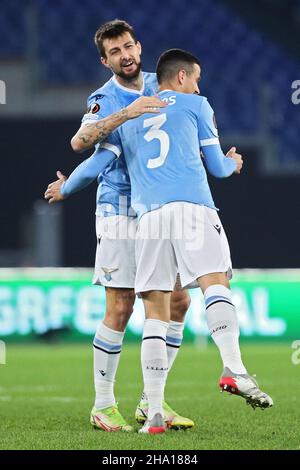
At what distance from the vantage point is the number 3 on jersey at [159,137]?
4.86 metres

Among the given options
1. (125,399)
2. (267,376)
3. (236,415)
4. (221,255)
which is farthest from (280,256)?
(221,255)

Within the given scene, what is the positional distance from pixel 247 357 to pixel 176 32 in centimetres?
692

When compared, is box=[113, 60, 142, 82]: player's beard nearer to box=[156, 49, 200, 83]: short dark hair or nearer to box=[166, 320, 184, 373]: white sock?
box=[156, 49, 200, 83]: short dark hair

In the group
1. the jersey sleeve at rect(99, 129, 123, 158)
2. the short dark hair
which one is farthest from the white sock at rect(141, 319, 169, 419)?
the short dark hair

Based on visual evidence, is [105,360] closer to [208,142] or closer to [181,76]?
[208,142]

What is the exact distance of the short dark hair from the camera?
4.93 metres

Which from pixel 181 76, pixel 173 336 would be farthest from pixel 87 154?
pixel 181 76

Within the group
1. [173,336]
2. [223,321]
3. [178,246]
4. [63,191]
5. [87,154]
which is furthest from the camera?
[87,154]

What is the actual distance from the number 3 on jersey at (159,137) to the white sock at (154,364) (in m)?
0.72

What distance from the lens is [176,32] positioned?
15.5m

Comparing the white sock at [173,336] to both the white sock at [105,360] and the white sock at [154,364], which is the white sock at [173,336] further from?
the white sock at [154,364]

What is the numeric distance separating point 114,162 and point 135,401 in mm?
1963

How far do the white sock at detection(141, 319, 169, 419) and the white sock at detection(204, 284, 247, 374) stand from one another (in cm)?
26

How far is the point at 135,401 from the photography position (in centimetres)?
666
